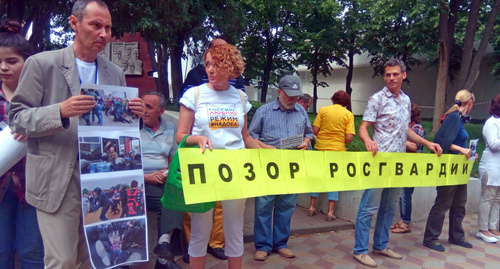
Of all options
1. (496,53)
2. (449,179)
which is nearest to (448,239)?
(449,179)

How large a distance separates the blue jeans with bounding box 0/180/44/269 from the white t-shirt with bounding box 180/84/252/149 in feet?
3.64

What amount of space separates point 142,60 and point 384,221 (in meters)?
5.13

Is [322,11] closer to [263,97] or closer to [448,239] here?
[263,97]

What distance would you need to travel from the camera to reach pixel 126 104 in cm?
221

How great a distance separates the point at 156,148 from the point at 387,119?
224 cm

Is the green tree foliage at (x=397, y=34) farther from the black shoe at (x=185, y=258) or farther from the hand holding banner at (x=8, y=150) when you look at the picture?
the hand holding banner at (x=8, y=150)

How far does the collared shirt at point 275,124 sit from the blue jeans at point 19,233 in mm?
2303

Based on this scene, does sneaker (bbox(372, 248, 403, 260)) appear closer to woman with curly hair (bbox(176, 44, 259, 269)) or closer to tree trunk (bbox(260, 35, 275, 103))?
woman with curly hair (bbox(176, 44, 259, 269))

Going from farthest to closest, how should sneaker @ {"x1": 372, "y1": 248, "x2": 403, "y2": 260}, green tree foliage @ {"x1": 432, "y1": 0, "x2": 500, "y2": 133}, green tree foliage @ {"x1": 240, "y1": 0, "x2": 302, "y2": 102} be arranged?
green tree foliage @ {"x1": 240, "y1": 0, "x2": 302, "y2": 102} → green tree foliage @ {"x1": 432, "y1": 0, "x2": 500, "y2": 133} → sneaker @ {"x1": 372, "y1": 248, "x2": 403, "y2": 260}

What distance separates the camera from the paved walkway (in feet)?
13.1

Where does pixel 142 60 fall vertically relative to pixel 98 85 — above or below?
above

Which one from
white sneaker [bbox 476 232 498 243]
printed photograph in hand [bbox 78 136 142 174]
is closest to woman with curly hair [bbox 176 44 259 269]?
printed photograph in hand [bbox 78 136 142 174]

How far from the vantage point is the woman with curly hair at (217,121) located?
2.63m

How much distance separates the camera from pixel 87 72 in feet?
7.09
